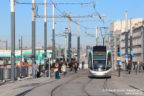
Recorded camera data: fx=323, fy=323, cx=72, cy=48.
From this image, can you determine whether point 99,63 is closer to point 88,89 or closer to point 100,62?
point 100,62

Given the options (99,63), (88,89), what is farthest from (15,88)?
(99,63)

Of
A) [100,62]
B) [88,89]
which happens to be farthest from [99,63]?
[88,89]

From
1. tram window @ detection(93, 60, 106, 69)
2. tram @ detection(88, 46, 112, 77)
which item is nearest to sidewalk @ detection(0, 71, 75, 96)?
tram @ detection(88, 46, 112, 77)

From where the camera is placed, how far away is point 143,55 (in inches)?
3408

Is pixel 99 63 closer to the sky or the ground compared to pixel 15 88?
closer to the sky

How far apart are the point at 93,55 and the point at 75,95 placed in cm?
1565

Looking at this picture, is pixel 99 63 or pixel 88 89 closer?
pixel 88 89

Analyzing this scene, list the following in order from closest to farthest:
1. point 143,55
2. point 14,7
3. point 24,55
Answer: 1. point 14,7
2. point 24,55
3. point 143,55

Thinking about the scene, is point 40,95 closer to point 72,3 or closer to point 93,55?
point 93,55

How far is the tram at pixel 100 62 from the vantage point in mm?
30688

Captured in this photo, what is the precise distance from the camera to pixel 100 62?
1224 inches

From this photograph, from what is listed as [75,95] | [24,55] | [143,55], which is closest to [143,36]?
[143,55]

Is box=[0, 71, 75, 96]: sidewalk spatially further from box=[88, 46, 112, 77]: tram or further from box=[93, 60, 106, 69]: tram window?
box=[93, 60, 106, 69]: tram window

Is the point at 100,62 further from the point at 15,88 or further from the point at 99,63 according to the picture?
the point at 15,88
